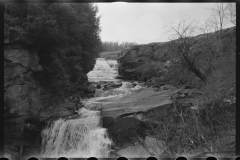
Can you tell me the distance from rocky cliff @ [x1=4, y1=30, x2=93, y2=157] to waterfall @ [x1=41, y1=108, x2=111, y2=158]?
0.95ft

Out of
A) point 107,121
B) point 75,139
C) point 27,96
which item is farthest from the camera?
point 107,121

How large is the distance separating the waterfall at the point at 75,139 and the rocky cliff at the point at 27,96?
0.29m

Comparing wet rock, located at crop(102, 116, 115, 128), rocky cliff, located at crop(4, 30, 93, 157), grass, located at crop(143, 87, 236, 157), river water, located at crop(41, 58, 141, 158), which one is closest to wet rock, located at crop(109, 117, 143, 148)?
wet rock, located at crop(102, 116, 115, 128)

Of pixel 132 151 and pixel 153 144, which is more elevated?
pixel 153 144

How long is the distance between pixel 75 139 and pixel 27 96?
1.81 m

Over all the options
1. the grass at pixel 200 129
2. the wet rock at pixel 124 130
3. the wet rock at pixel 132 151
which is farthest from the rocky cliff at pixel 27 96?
the grass at pixel 200 129

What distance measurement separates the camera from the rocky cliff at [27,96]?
14.8ft

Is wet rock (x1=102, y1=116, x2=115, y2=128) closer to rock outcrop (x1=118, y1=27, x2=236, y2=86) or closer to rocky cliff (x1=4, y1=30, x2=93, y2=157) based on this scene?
rocky cliff (x1=4, y1=30, x2=93, y2=157)

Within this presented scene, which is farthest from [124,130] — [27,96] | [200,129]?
[27,96]

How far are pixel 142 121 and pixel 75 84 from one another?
405 cm

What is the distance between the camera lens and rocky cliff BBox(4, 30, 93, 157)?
4.50 metres

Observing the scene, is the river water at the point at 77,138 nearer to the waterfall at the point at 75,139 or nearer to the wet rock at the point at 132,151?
the waterfall at the point at 75,139

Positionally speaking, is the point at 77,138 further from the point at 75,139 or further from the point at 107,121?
the point at 107,121

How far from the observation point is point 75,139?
5895 millimetres
